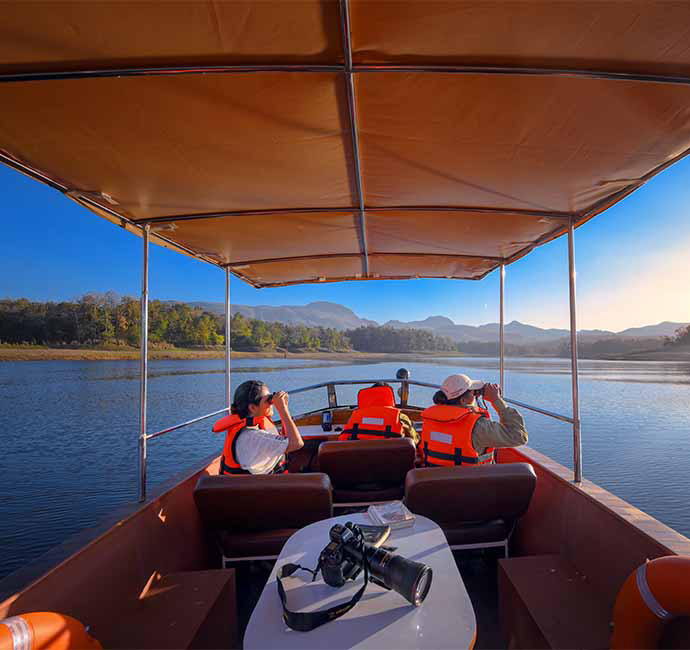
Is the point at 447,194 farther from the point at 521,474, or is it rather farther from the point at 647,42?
the point at 521,474

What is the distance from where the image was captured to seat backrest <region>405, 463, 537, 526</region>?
1761mm

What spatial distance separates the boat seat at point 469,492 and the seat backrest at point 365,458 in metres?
0.48

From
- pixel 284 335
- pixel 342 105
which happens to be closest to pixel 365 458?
pixel 342 105

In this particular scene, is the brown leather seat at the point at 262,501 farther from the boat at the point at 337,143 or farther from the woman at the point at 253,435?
the woman at the point at 253,435

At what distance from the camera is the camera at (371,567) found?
1077 millimetres

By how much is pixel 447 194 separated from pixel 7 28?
6.29ft

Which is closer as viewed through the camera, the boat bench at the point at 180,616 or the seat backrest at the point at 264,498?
the boat bench at the point at 180,616

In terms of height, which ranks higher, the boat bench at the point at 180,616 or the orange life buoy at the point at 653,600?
the orange life buoy at the point at 653,600

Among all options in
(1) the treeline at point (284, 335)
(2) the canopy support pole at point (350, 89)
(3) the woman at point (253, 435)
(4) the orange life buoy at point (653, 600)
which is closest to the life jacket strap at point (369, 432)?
(3) the woman at point (253, 435)

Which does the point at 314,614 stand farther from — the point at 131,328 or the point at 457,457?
the point at 131,328

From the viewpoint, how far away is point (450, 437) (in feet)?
7.66

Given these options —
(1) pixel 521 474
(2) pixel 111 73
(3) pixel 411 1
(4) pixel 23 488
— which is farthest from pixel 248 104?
(4) pixel 23 488

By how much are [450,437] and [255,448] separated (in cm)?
109

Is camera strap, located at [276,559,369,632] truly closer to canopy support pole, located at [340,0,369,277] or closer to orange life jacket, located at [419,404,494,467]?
orange life jacket, located at [419,404,494,467]
